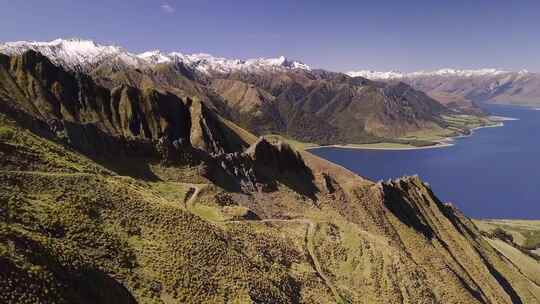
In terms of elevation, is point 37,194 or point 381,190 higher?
point 37,194

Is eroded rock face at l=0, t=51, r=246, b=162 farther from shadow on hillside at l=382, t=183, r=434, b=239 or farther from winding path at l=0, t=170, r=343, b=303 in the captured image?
winding path at l=0, t=170, r=343, b=303

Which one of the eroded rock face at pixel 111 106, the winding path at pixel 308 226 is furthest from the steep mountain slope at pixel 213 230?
the eroded rock face at pixel 111 106

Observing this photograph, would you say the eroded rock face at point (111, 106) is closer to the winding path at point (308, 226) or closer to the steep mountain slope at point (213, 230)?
the steep mountain slope at point (213, 230)

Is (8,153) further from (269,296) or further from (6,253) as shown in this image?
(269,296)

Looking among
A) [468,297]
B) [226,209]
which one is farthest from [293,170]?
[468,297]

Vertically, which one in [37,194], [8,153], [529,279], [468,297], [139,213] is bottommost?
[529,279]

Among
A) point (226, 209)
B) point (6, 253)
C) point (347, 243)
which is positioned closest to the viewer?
point (6, 253)

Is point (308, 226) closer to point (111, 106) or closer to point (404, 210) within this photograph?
point (404, 210)

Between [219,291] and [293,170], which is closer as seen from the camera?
[219,291]
